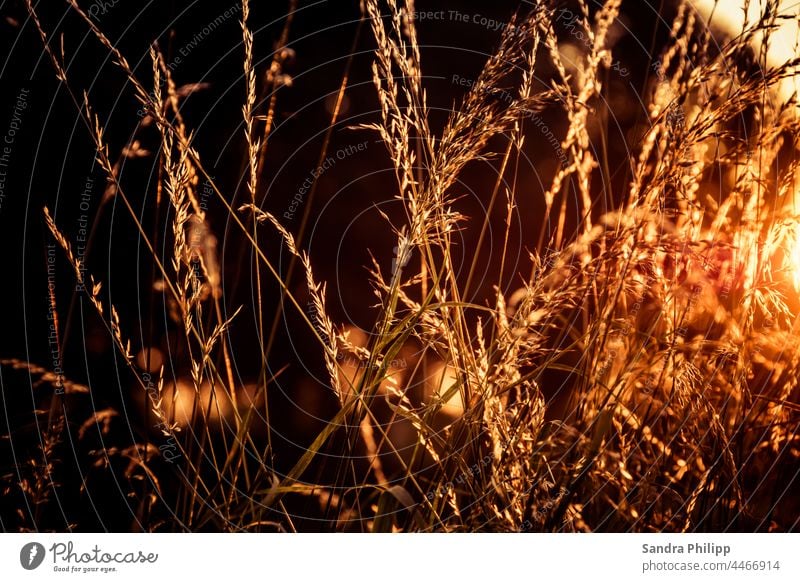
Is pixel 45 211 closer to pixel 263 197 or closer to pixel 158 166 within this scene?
pixel 158 166

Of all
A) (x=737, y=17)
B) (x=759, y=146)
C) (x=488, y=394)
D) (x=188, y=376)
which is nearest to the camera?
(x=488, y=394)

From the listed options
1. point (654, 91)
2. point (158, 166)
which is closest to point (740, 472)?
point (654, 91)

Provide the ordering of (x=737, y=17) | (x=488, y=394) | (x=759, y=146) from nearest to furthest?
(x=488, y=394)
(x=759, y=146)
(x=737, y=17)

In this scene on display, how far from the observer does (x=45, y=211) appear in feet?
4.33
